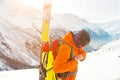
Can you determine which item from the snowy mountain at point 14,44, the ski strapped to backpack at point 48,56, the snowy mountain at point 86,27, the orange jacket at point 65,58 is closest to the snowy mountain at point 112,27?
the snowy mountain at point 86,27

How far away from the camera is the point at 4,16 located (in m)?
10.8

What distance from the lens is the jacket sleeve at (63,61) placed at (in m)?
2.45

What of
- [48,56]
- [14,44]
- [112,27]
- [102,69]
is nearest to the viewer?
[48,56]

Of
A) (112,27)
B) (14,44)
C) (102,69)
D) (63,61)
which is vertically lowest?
(14,44)

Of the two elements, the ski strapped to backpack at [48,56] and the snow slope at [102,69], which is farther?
the snow slope at [102,69]

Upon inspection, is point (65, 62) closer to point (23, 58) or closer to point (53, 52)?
point (53, 52)

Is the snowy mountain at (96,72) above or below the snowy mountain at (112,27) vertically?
below

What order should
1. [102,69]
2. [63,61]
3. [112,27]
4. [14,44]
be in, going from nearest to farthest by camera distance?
1. [63,61]
2. [102,69]
3. [112,27]
4. [14,44]

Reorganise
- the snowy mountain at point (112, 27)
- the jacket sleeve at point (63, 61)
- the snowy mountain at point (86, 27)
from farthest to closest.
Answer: the snowy mountain at point (112, 27), the snowy mountain at point (86, 27), the jacket sleeve at point (63, 61)

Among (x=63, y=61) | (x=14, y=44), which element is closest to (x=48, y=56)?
(x=63, y=61)

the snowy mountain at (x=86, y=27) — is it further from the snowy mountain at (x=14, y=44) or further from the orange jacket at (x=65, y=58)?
the orange jacket at (x=65, y=58)

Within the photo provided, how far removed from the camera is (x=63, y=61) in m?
2.45

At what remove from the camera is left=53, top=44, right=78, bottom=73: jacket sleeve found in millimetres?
2455

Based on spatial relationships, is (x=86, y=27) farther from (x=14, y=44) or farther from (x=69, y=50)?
(x=69, y=50)
